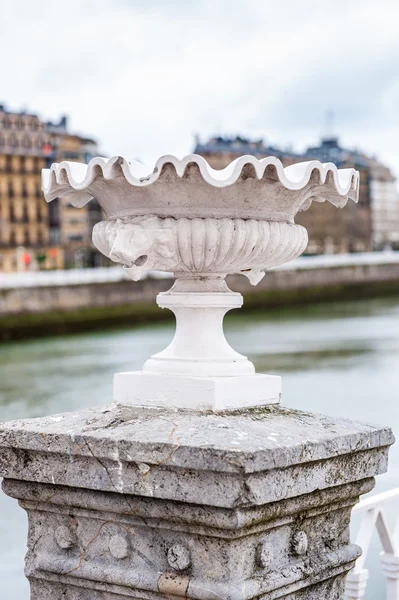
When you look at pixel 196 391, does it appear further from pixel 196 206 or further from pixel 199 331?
pixel 196 206

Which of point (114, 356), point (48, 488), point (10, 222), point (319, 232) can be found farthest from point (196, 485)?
point (319, 232)

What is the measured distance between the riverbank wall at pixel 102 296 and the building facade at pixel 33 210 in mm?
15150

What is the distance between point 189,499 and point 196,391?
0.30 metres

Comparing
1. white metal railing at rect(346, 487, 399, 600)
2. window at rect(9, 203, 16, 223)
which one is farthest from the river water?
window at rect(9, 203, 16, 223)

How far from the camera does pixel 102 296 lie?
34.4 meters

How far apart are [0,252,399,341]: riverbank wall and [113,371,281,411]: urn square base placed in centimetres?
2806

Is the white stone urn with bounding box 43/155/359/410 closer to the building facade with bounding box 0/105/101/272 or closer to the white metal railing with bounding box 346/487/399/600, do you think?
the white metal railing with bounding box 346/487/399/600

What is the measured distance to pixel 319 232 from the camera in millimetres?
79812

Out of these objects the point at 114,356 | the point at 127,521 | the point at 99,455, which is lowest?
the point at 114,356

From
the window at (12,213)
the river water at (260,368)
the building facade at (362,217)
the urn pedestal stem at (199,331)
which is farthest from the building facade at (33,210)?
the urn pedestal stem at (199,331)

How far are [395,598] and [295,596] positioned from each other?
1.03m

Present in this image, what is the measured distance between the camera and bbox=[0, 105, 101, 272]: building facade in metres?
56.5

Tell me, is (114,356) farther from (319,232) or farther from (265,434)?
(319,232)

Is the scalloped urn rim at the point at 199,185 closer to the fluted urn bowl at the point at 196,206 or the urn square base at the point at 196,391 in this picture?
the fluted urn bowl at the point at 196,206
